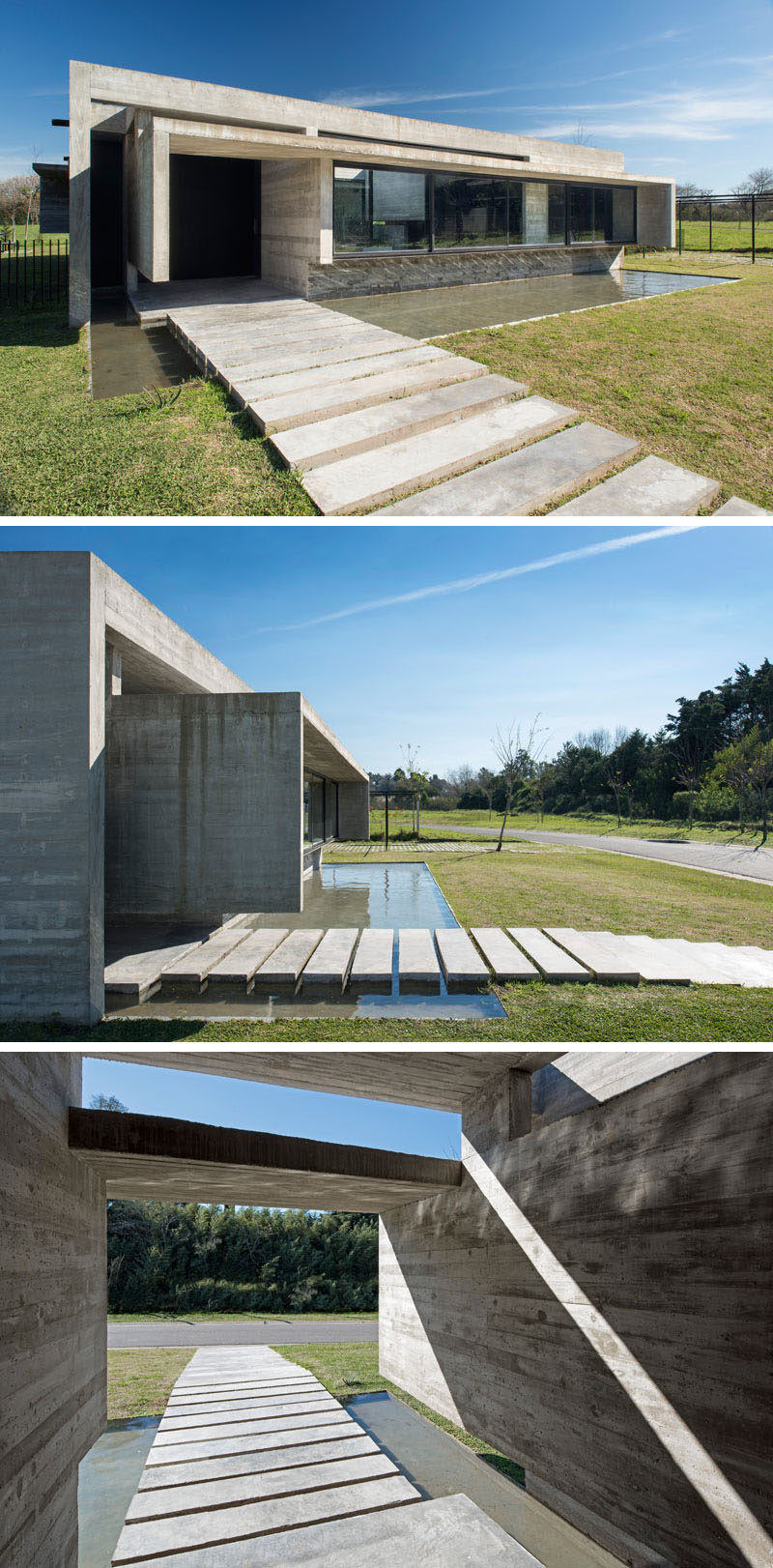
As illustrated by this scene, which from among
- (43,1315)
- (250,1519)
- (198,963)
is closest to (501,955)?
(198,963)

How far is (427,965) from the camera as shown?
385 centimetres

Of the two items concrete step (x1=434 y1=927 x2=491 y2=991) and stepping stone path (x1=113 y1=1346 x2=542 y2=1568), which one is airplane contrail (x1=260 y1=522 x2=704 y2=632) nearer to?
concrete step (x1=434 y1=927 x2=491 y2=991)

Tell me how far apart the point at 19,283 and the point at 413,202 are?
5.21m

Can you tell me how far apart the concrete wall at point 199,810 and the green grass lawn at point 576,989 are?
61 centimetres

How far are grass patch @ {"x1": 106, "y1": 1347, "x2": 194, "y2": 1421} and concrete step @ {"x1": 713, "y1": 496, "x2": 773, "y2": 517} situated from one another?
375 inches

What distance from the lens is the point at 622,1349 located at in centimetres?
354

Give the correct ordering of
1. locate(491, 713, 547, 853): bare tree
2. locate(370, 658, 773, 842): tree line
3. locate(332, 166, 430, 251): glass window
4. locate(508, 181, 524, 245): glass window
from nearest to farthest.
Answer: locate(370, 658, 773, 842): tree line → locate(491, 713, 547, 853): bare tree → locate(332, 166, 430, 251): glass window → locate(508, 181, 524, 245): glass window

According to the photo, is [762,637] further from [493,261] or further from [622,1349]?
[493,261]

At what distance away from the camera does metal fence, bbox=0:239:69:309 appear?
9492 millimetres

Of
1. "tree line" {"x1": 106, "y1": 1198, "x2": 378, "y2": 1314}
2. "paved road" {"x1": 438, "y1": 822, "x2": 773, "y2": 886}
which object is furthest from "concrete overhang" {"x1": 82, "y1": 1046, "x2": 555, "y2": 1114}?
"tree line" {"x1": 106, "y1": 1198, "x2": 378, "y2": 1314}

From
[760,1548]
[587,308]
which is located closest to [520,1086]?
[760,1548]

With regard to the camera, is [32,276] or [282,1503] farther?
[32,276]

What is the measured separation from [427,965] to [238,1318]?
16.0 meters

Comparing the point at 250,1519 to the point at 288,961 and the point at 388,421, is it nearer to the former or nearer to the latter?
the point at 288,961
